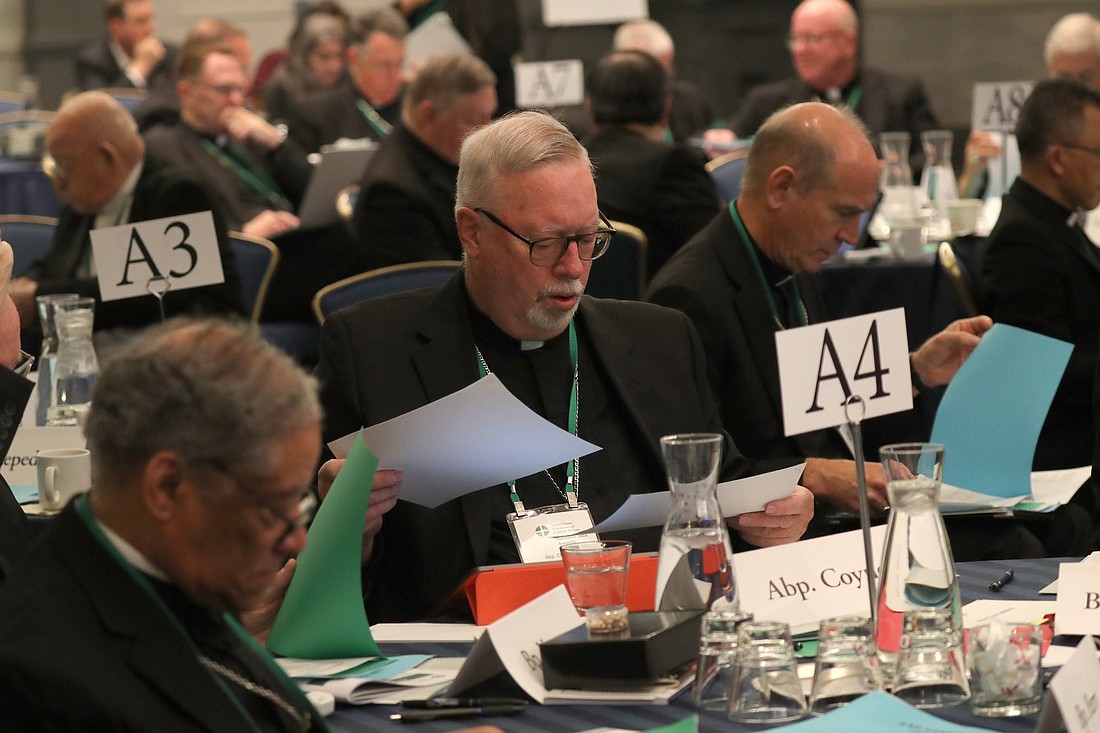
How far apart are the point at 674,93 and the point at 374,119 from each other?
2454 millimetres

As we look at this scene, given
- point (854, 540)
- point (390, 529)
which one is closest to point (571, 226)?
point (390, 529)

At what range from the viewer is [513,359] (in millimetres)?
3094

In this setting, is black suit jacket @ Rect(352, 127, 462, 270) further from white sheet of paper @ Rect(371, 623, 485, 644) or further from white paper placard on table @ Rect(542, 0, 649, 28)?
white paper placard on table @ Rect(542, 0, 649, 28)

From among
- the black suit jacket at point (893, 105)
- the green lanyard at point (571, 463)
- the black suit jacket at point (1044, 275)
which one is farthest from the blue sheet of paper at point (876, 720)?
the black suit jacket at point (893, 105)

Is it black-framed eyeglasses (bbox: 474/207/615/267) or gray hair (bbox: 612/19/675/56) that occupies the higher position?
gray hair (bbox: 612/19/675/56)

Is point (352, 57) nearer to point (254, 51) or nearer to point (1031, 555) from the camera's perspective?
point (254, 51)

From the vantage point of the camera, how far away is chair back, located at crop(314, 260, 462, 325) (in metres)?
4.31

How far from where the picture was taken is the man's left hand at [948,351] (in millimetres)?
3404

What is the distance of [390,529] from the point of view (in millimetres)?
2861

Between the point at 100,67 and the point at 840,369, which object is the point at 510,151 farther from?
the point at 100,67

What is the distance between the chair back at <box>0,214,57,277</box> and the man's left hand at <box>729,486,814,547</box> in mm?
3975

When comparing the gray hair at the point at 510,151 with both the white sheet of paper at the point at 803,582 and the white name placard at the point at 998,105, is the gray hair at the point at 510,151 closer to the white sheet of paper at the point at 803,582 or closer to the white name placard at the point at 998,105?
the white sheet of paper at the point at 803,582

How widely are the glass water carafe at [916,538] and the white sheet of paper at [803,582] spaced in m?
0.28

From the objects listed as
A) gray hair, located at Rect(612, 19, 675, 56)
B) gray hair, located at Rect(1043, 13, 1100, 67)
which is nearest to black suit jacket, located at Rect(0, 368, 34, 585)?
gray hair, located at Rect(1043, 13, 1100, 67)
